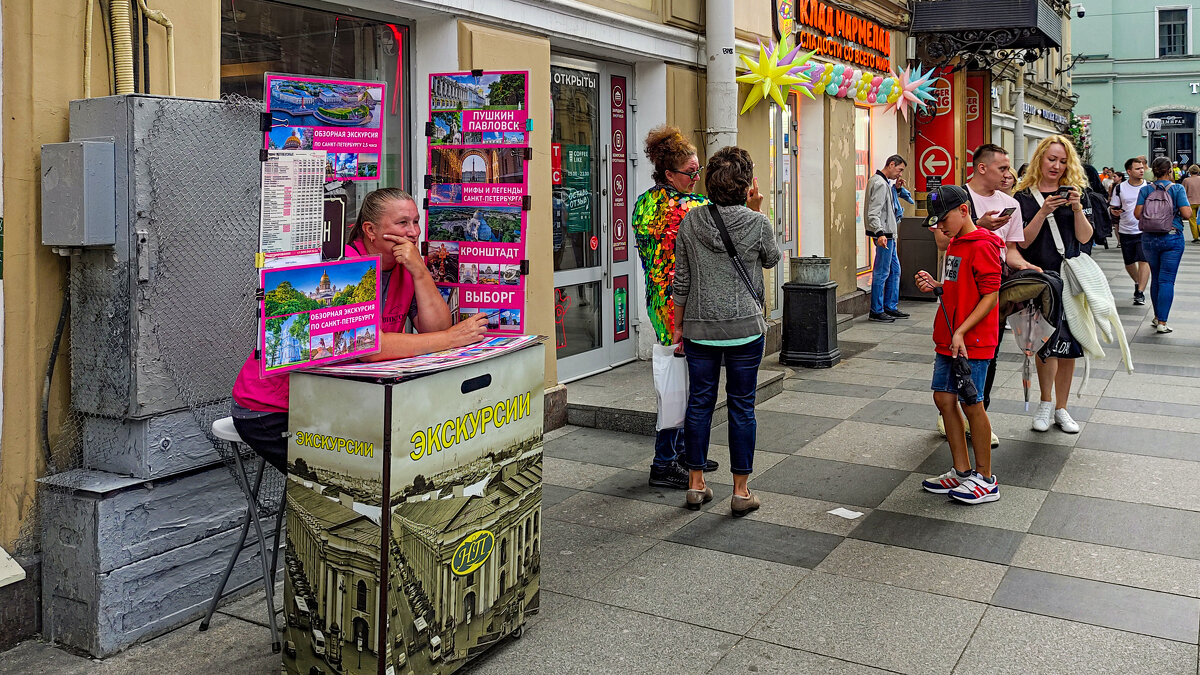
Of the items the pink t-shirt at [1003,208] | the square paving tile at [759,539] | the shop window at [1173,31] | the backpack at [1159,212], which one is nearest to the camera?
the square paving tile at [759,539]

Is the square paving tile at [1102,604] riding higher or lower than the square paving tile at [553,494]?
lower

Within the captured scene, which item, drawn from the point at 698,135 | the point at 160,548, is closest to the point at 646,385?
the point at 698,135

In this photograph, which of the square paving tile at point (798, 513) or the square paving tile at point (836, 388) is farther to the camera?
the square paving tile at point (836, 388)

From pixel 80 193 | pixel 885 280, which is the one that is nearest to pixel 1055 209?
pixel 80 193

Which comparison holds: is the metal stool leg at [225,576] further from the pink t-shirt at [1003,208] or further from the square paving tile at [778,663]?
the pink t-shirt at [1003,208]

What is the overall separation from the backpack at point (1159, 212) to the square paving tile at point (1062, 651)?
8458mm

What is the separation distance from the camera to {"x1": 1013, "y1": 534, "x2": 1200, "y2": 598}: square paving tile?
15.0 feet

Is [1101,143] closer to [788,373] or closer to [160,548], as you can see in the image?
[788,373]

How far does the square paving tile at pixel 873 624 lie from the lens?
12.8ft

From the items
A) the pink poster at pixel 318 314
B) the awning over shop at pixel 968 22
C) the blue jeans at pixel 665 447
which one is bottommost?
the blue jeans at pixel 665 447

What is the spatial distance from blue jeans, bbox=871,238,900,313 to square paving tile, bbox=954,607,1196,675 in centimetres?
895

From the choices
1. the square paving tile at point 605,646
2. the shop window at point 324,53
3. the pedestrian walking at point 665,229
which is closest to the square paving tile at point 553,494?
the pedestrian walking at point 665,229

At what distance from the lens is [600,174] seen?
882 cm

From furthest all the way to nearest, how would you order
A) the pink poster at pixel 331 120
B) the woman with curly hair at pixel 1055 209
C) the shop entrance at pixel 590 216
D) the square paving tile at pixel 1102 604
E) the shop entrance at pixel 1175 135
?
the shop entrance at pixel 1175 135
the shop entrance at pixel 590 216
the woman with curly hair at pixel 1055 209
the square paving tile at pixel 1102 604
the pink poster at pixel 331 120
